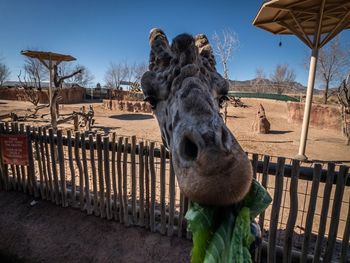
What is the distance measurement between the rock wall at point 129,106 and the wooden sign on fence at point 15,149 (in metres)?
22.2

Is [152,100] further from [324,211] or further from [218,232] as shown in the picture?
[324,211]

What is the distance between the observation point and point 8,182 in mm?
5695

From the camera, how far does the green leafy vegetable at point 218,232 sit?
33.7 inches

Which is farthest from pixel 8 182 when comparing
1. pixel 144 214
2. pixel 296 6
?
pixel 296 6

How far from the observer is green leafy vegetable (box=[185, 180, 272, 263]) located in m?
0.85

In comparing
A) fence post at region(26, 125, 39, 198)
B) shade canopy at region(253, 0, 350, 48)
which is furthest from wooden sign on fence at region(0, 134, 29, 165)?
shade canopy at region(253, 0, 350, 48)

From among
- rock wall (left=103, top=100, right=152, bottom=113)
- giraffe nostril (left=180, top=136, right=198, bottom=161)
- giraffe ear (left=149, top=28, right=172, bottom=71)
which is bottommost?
rock wall (left=103, top=100, right=152, bottom=113)

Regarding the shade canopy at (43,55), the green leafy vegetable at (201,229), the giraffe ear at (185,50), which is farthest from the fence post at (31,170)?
the shade canopy at (43,55)

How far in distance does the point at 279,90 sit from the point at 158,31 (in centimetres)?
5925

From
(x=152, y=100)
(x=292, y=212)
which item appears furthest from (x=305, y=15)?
(x=152, y=100)

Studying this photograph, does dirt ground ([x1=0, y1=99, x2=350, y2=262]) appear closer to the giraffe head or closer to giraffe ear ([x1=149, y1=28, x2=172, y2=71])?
the giraffe head

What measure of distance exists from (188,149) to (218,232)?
1.12 ft

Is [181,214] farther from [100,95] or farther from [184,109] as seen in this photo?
[100,95]

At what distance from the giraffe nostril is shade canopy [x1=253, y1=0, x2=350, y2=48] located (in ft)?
27.4
